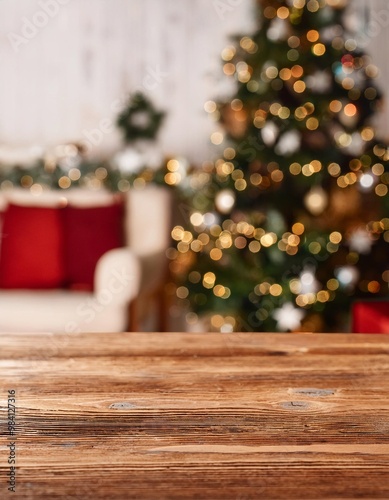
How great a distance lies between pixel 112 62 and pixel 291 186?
1406 mm

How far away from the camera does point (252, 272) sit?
2773 millimetres

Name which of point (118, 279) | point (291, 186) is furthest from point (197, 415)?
point (291, 186)

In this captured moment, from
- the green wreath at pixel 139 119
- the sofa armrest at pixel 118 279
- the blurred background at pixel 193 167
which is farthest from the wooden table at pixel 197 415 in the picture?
the green wreath at pixel 139 119

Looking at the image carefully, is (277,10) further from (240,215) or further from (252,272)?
(252,272)

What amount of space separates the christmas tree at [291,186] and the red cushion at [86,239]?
44 centimetres

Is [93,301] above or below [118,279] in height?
below

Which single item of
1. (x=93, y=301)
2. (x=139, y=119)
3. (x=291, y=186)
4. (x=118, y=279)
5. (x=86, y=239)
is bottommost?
(x=93, y=301)

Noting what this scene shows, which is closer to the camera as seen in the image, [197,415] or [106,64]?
[197,415]

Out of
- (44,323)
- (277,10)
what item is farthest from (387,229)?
(44,323)

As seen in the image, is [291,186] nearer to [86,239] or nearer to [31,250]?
[86,239]

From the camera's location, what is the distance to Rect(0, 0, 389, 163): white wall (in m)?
3.40

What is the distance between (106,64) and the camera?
3.44 metres

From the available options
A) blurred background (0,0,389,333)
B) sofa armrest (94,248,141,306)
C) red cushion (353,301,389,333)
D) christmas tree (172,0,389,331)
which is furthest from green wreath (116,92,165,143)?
red cushion (353,301,389,333)

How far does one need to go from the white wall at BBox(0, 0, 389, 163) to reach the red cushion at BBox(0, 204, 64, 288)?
0.87m
